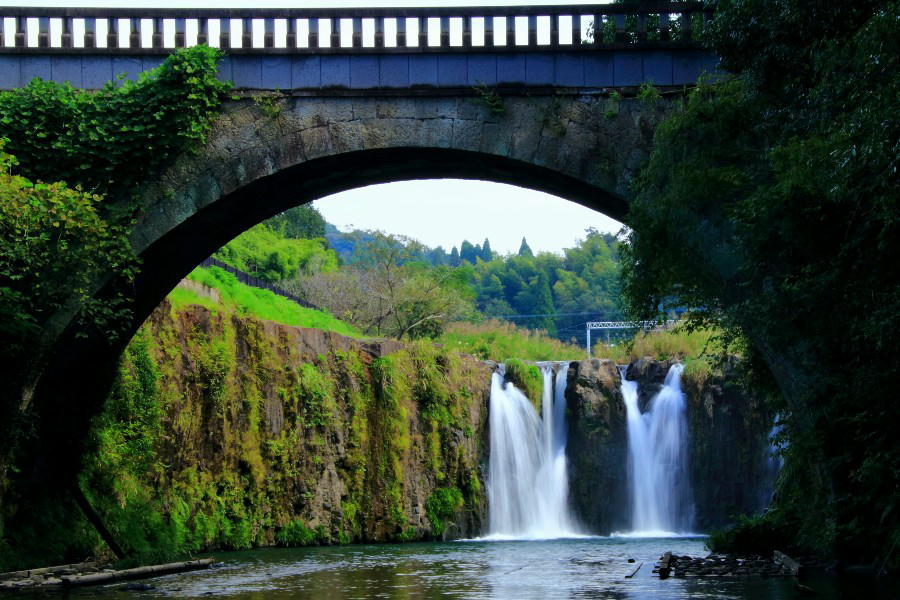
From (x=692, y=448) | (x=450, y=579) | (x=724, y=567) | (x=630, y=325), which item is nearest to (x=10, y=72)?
(x=450, y=579)

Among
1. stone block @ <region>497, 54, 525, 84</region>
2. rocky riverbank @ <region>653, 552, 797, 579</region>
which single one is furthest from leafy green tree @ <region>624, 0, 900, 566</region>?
stone block @ <region>497, 54, 525, 84</region>

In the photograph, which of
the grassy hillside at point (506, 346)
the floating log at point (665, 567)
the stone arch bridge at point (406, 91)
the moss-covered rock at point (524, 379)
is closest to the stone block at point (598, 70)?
the stone arch bridge at point (406, 91)

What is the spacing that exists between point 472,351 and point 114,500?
815 inches

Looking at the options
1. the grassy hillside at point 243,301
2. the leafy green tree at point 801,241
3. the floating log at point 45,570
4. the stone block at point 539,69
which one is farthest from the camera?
the grassy hillside at point 243,301

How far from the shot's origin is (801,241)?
11.4m

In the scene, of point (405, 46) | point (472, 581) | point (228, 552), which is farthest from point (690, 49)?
point (228, 552)

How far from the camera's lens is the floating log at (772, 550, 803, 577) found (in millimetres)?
13008

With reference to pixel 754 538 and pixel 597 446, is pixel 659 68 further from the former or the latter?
pixel 597 446

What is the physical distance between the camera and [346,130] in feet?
45.9

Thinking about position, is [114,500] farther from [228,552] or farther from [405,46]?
[405,46]

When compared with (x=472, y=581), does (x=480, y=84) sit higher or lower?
higher

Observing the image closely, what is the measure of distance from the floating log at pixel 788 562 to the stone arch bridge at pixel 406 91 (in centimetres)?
474

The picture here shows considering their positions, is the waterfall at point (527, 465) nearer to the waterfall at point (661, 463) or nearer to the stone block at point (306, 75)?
the waterfall at point (661, 463)

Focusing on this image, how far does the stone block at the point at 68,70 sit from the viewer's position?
14461 mm
